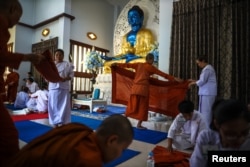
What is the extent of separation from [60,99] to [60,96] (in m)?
0.05

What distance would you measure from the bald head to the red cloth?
255 centimetres

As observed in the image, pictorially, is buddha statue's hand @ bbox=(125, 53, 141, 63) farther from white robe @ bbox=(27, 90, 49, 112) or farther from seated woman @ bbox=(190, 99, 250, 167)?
seated woman @ bbox=(190, 99, 250, 167)

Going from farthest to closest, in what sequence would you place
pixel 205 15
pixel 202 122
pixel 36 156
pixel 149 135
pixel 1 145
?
pixel 205 15 < pixel 149 135 < pixel 202 122 < pixel 1 145 < pixel 36 156

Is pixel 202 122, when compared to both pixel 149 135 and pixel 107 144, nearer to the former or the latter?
pixel 149 135

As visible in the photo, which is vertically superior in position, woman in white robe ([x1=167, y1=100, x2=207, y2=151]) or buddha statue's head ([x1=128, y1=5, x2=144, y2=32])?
buddha statue's head ([x1=128, y1=5, x2=144, y2=32])

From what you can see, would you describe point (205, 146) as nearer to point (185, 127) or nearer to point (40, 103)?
point (185, 127)

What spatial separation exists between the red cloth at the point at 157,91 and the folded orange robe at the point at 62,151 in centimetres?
270

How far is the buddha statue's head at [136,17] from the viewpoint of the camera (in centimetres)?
732

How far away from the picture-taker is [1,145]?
0.91 metres

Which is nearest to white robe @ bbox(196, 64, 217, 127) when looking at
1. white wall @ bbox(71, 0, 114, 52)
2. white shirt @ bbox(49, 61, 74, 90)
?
white shirt @ bbox(49, 61, 74, 90)

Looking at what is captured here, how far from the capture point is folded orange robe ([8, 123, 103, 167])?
63 centimetres

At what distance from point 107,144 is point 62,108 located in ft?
7.78

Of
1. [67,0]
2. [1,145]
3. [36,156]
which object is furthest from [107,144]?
[67,0]

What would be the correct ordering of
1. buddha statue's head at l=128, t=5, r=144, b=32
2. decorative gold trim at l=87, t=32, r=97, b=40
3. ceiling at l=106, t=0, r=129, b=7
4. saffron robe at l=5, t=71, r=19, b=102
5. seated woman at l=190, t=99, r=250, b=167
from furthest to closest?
ceiling at l=106, t=0, r=129, b=7 < decorative gold trim at l=87, t=32, r=97, b=40 < buddha statue's head at l=128, t=5, r=144, b=32 < saffron robe at l=5, t=71, r=19, b=102 < seated woman at l=190, t=99, r=250, b=167
